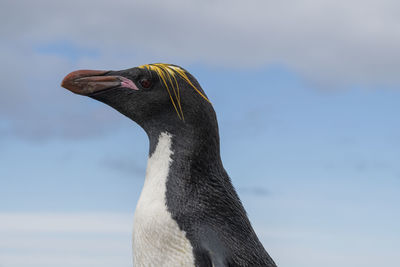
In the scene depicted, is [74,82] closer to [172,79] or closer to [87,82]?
[87,82]

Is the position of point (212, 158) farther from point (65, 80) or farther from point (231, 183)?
point (65, 80)

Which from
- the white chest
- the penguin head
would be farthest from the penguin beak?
the white chest

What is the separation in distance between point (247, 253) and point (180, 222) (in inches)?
26.6

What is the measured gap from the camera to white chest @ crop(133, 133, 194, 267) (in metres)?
5.41

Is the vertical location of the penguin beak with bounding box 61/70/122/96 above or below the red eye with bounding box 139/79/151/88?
above

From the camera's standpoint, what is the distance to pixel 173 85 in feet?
19.1

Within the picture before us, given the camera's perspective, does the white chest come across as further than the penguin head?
No

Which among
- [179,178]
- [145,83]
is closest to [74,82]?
[145,83]

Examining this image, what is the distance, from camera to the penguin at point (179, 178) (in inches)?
214

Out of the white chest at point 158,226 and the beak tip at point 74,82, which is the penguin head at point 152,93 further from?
the white chest at point 158,226

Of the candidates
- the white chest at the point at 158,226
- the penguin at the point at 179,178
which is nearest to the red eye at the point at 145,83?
the penguin at the point at 179,178

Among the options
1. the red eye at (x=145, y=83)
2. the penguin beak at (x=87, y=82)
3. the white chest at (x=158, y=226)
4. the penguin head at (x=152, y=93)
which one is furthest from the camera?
the penguin beak at (x=87, y=82)

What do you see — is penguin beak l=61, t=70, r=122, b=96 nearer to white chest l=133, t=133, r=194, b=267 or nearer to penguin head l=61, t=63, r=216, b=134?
penguin head l=61, t=63, r=216, b=134

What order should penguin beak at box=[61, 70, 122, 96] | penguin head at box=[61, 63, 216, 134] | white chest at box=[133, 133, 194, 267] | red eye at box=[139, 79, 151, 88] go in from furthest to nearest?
penguin beak at box=[61, 70, 122, 96], red eye at box=[139, 79, 151, 88], penguin head at box=[61, 63, 216, 134], white chest at box=[133, 133, 194, 267]
